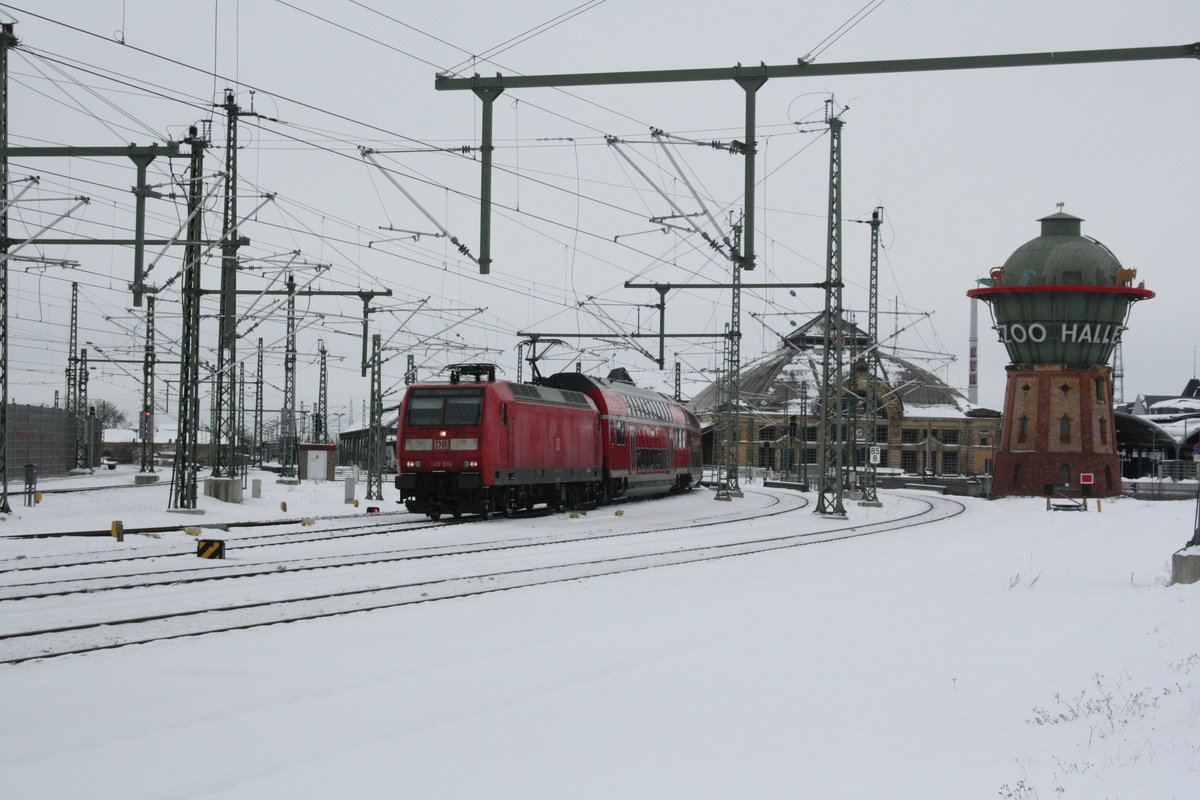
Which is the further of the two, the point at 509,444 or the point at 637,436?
the point at 637,436

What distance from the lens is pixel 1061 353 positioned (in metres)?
54.9

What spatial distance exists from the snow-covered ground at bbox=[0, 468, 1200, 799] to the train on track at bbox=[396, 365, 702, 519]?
11133mm

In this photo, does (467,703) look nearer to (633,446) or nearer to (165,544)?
(165,544)

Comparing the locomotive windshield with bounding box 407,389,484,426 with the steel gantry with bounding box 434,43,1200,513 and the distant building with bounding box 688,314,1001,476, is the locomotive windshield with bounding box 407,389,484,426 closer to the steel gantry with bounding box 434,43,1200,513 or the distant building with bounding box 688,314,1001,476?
the steel gantry with bounding box 434,43,1200,513

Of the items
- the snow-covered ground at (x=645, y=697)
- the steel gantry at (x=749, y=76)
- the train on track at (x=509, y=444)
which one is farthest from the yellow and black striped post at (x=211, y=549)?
the train on track at (x=509, y=444)

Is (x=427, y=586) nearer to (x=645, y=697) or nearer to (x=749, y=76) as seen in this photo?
(x=645, y=697)

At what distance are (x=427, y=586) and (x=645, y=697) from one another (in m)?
6.74

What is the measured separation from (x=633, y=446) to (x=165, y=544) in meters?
20.4

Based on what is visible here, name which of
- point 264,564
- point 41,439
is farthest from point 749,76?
point 41,439

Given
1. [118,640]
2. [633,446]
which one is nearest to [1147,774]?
[118,640]

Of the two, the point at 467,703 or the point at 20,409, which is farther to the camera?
the point at 20,409

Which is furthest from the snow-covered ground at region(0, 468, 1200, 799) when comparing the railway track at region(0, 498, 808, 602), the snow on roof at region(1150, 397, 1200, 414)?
the snow on roof at region(1150, 397, 1200, 414)

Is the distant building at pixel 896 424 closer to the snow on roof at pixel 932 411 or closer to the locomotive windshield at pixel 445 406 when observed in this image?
the snow on roof at pixel 932 411

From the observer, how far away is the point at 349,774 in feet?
23.8
